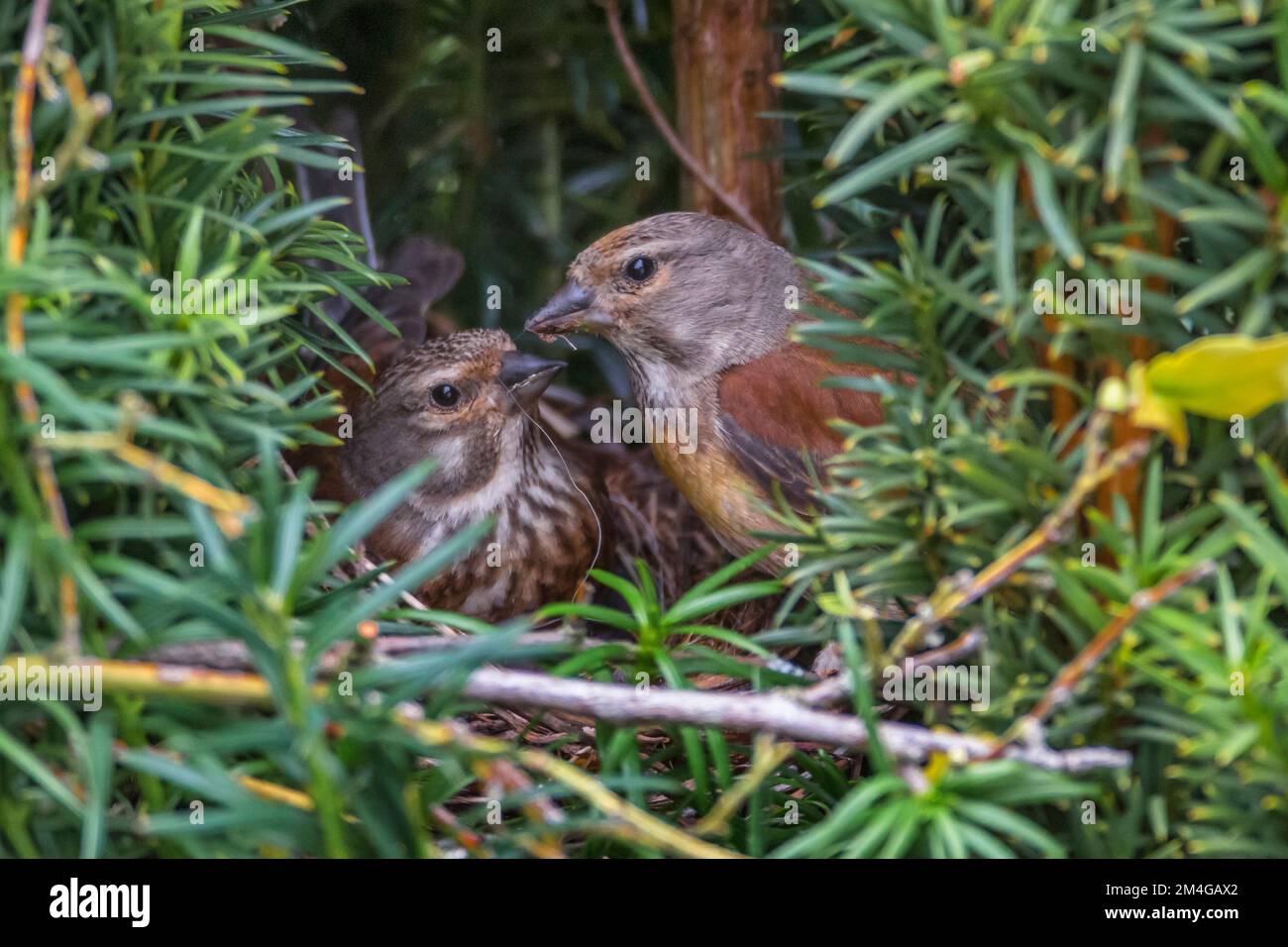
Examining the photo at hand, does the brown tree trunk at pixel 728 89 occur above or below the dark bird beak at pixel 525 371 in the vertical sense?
above

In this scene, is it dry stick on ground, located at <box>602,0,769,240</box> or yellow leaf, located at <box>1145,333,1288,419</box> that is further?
dry stick on ground, located at <box>602,0,769,240</box>

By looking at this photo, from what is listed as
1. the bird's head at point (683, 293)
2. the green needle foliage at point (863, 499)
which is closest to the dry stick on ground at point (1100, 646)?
the green needle foliage at point (863, 499)

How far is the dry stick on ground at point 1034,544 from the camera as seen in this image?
4.83 feet

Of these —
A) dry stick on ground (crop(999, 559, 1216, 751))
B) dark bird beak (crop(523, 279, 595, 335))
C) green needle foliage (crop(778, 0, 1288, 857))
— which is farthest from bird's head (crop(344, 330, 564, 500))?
dry stick on ground (crop(999, 559, 1216, 751))

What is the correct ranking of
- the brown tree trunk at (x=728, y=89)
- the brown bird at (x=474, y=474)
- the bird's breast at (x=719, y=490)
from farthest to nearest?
the brown bird at (x=474, y=474) < the brown tree trunk at (x=728, y=89) < the bird's breast at (x=719, y=490)

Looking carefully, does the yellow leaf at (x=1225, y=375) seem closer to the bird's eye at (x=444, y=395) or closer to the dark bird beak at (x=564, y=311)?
the dark bird beak at (x=564, y=311)

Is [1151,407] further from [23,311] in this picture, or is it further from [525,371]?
[525,371]

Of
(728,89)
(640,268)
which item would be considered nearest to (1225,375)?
(640,268)

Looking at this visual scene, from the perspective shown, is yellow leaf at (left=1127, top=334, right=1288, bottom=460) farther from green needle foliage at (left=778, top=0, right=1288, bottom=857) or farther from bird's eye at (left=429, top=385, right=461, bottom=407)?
bird's eye at (left=429, top=385, right=461, bottom=407)

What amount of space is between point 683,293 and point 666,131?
36cm

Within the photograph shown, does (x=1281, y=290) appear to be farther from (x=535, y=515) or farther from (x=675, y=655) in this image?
(x=535, y=515)

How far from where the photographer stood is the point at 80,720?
156 centimetres

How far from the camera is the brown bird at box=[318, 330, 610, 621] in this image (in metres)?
3.31
